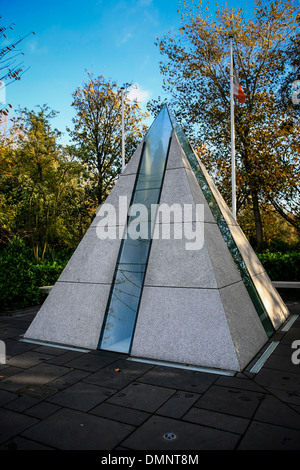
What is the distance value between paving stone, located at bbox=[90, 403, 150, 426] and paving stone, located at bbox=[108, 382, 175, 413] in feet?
0.30

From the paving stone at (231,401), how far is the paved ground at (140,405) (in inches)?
0.5

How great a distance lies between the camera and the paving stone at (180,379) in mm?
4344

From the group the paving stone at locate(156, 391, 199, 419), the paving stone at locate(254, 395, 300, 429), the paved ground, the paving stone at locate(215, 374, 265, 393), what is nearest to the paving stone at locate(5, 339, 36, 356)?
the paved ground

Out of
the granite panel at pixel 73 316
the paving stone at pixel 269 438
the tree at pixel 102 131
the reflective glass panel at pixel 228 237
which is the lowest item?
the paving stone at pixel 269 438

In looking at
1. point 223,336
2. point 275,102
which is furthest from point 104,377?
point 275,102

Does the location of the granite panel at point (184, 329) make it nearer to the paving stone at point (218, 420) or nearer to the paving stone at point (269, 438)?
the paving stone at point (218, 420)

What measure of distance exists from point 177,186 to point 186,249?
1.32 m

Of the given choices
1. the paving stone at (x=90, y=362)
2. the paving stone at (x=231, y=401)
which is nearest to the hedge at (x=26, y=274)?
the paving stone at (x=90, y=362)

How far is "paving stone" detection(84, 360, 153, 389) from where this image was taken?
452 cm

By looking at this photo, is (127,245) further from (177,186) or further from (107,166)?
(107,166)

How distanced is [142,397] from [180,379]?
0.74 m

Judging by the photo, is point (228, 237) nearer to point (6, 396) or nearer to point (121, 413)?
point (121, 413)

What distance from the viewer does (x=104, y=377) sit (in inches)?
185

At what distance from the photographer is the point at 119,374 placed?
4793 millimetres
